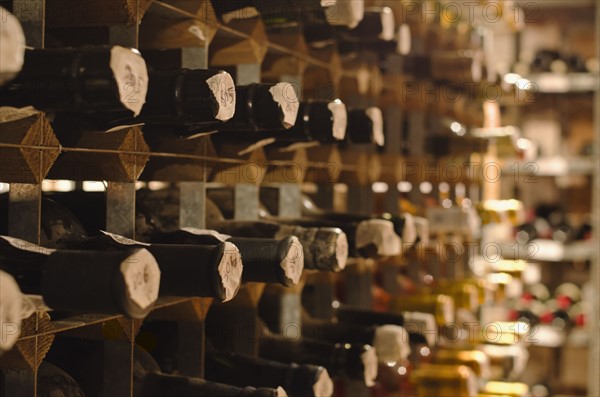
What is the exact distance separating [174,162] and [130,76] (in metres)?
0.25

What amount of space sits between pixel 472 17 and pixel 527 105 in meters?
0.85

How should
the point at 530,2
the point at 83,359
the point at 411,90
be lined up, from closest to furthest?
the point at 83,359 < the point at 411,90 < the point at 530,2

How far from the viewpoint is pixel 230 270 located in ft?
2.05

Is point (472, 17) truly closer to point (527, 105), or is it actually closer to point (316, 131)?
point (527, 105)

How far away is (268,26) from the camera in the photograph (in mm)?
908

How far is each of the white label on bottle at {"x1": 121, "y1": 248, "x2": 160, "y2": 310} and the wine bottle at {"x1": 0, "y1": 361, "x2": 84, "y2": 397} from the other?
136 millimetres

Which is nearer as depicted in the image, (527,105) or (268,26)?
(268,26)

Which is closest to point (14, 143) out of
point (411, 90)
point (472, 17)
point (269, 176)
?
point (269, 176)

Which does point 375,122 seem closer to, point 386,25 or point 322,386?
point 386,25

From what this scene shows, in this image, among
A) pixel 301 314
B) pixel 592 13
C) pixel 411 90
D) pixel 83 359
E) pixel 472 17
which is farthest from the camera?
pixel 592 13

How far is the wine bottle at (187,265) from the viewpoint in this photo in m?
0.60

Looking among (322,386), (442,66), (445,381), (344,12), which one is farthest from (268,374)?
(442,66)

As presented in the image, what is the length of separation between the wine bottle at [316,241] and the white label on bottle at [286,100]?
157 mm

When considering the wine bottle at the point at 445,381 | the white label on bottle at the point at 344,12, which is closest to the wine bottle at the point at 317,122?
the white label on bottle at the point at 344,12
